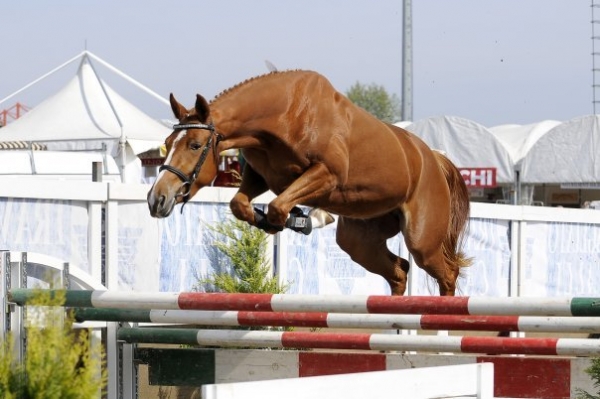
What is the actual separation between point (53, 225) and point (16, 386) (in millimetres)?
4033

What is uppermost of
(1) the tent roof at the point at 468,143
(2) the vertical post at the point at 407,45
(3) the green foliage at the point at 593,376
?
(2) the vertical post at the point at 407,45

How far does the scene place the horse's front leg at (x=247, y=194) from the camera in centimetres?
448

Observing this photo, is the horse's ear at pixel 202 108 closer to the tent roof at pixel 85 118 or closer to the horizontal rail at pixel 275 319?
the horizontal rail at pixel 275 319

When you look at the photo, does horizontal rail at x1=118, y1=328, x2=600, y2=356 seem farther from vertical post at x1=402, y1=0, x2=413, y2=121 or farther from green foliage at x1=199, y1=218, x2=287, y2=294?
vertical post at x1=402, y1=0, x2=413, y2=121

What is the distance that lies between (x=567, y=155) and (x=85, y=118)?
23.9 feet

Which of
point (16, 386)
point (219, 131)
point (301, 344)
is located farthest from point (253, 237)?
point (16, 386)

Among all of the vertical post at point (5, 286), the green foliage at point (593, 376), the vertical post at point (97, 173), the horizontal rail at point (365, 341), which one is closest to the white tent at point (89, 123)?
the vertical post at point (97, 173)

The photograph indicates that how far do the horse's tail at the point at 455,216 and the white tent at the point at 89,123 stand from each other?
5933 millimetres

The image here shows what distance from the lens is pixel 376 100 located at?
6981cm

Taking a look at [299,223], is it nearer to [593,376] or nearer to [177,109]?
[177,109]

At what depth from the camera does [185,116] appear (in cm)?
436

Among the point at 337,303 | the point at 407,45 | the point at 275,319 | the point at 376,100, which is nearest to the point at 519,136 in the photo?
the point at 407,45

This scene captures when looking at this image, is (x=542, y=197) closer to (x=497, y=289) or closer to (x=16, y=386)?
(x=497, y=289)

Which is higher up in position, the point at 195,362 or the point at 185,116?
the point at 185,116
